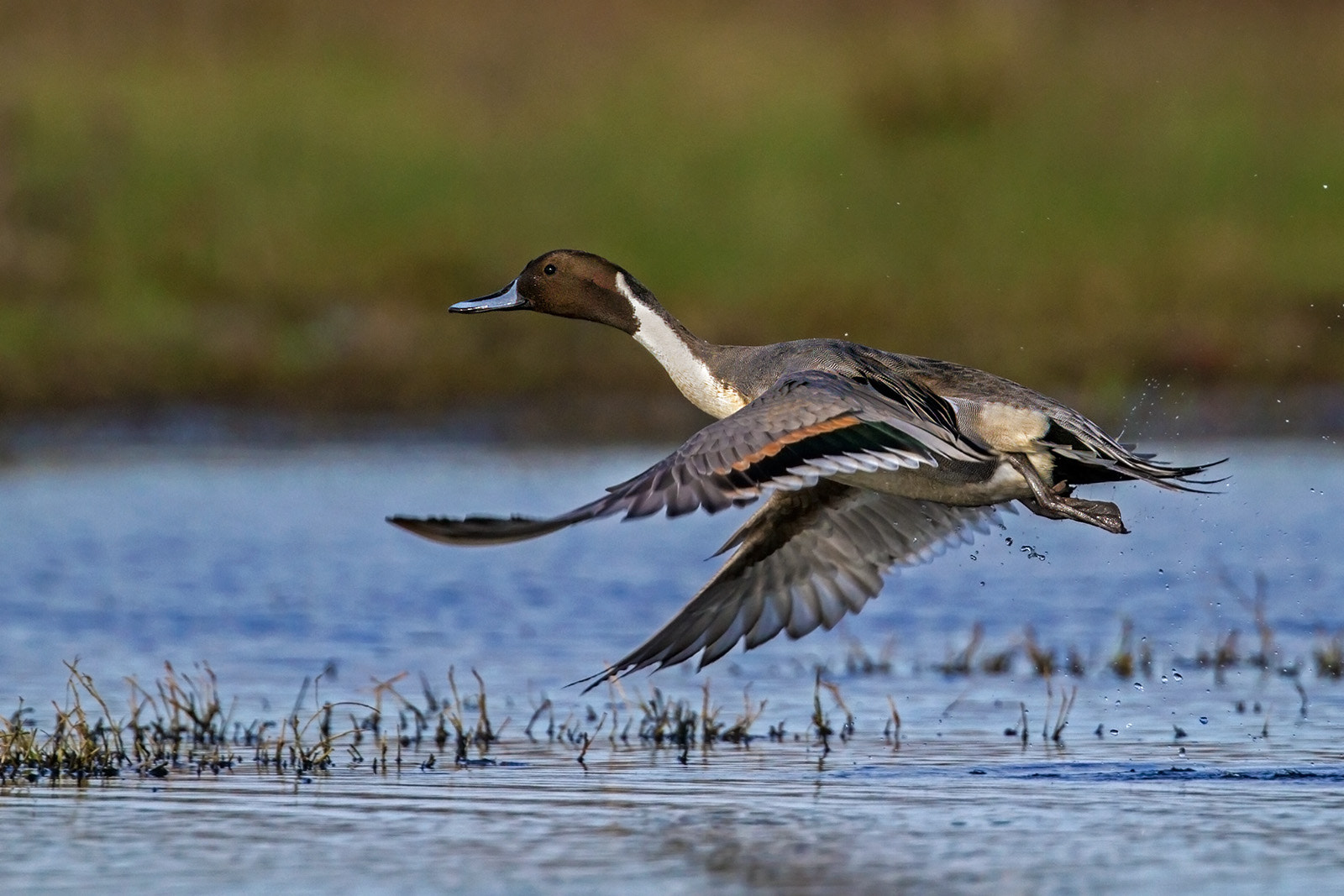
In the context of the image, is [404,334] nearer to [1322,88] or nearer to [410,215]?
[410,215]

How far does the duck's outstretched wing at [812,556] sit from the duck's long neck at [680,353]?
0.33m

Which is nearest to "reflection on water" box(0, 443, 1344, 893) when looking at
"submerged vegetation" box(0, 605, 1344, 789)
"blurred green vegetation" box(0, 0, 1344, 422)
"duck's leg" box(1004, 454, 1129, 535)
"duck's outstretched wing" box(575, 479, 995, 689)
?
"submerged vegetation" box(0, 605, 1344, 789)

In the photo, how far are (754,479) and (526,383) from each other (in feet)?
26.9

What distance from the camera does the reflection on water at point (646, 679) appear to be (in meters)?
4.78

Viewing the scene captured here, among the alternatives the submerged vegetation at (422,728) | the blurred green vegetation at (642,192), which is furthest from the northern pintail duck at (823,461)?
the blurred green vegetation at (642,192)

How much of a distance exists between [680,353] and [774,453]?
1.37m

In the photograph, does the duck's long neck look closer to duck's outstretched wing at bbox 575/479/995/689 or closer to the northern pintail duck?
the northern pintail duck

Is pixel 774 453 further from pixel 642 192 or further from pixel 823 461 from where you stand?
pixel 642 192

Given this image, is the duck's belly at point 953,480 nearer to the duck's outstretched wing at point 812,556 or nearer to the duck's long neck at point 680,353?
the duck's outstretched wing at point 812,556

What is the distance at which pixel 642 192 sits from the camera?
587 inches

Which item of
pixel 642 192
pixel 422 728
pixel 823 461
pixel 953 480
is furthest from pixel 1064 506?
pixel 642 192

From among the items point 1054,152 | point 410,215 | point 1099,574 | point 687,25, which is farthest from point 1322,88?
point 1099,574

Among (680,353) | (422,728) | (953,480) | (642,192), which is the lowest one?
(422,728)

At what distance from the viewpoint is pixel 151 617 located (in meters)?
8.38
